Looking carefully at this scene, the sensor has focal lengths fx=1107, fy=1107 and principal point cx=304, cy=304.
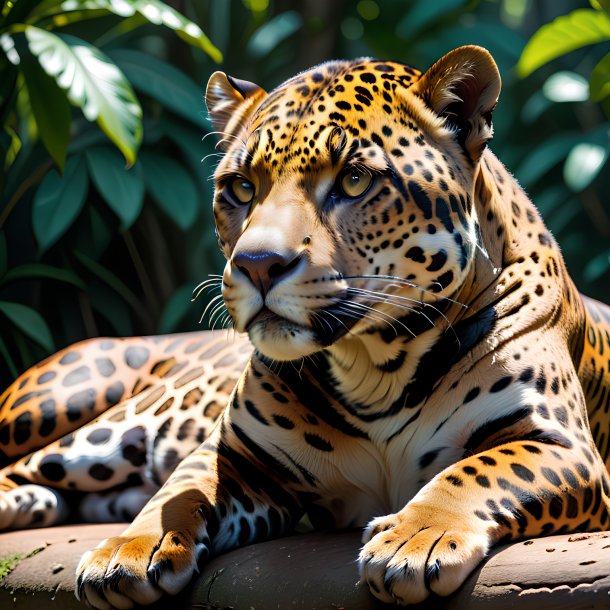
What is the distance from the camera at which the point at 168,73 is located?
26.2ft

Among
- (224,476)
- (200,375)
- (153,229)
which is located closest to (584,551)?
(224,476)

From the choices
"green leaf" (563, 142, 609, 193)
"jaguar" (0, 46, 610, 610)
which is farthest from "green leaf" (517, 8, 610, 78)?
"jaguar" (0, 46, 610, 610)

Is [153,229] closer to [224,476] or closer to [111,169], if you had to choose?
[111,169]

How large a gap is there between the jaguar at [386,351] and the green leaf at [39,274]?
3.73 meters

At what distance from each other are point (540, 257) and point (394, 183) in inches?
27.4

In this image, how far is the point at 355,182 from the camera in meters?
3.42

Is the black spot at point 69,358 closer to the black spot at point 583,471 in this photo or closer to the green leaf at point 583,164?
the black spot at point 583,471

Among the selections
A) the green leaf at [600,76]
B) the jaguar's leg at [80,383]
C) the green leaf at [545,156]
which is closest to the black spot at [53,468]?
the jaguar's leg at [80,383]

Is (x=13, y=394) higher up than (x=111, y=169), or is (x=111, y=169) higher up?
(x=111, y=169)

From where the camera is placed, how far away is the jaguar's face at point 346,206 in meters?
3.20

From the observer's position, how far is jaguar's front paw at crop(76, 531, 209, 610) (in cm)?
320

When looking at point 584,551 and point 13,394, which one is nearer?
point 584,551

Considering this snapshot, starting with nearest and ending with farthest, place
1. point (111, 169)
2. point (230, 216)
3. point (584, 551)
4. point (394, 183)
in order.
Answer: point (584, 551), point (394, 183), point (230, 216), point (111, 169)

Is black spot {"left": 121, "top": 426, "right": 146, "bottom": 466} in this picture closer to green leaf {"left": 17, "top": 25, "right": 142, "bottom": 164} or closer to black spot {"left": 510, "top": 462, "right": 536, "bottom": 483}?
green leaf {"left": 17, "top": 25, "right": 142, "bottom": 164}
